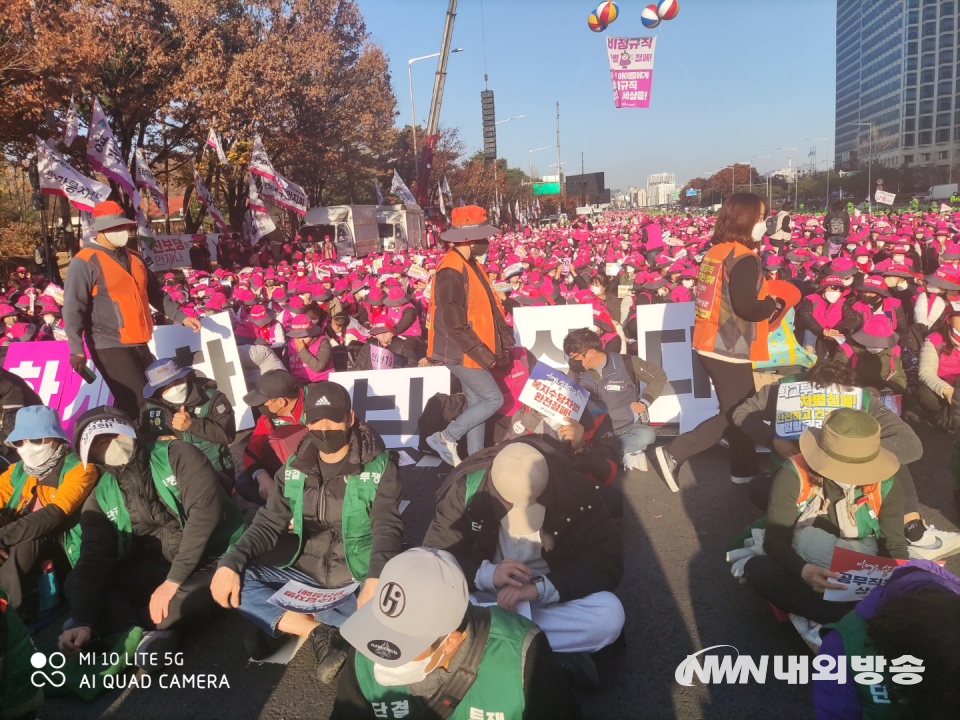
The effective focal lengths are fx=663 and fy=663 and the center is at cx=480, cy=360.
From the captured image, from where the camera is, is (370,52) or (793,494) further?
(370,52)

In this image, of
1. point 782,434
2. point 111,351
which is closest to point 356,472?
point 782,434

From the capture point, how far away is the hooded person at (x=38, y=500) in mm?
3748

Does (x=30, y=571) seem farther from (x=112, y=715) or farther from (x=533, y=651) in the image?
(x=533, y=651)

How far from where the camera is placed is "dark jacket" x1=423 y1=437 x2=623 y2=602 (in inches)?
125

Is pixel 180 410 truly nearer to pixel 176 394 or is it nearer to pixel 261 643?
pixel 176 394

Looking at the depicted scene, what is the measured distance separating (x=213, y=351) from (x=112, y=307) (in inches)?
87.7

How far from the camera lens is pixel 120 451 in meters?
3.61

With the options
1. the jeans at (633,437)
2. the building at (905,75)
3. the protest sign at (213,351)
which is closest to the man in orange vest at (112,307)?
the protest sign at (213,351)

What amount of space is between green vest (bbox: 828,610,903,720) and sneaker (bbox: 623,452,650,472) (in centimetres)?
380

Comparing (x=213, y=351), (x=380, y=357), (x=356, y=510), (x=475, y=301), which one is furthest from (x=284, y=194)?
(x=356, y=510)

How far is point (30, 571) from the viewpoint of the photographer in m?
3.89

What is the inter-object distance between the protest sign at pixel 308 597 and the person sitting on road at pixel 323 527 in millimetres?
49

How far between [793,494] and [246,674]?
116 inches

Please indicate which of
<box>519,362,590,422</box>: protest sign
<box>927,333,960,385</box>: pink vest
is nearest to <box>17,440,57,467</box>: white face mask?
<box>519,362,590,422</box>: protest sign
